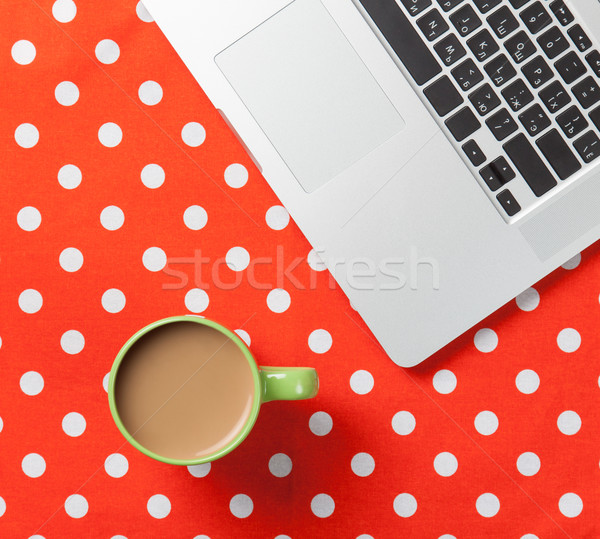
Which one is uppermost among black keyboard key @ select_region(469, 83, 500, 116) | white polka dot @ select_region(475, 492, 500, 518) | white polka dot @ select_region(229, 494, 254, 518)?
black keyboard key @ select_region(469, 83, 500, 116)

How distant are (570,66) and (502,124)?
0.08m

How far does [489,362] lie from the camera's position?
1.97 feet

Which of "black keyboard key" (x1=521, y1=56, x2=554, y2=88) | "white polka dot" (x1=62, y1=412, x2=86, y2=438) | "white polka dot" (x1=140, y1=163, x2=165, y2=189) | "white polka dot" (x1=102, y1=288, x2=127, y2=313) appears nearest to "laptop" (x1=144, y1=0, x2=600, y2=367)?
Result: "black keyboard key" (x1=521, y1=56, x2=554, y2=88)

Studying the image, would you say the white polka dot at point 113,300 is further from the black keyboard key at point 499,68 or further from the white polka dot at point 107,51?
the black keyboard key at point 499,68

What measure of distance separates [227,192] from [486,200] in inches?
10.3

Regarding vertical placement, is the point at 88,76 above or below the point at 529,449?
above

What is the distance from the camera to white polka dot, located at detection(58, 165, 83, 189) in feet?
1.95

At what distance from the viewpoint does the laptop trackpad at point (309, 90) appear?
0.53 m

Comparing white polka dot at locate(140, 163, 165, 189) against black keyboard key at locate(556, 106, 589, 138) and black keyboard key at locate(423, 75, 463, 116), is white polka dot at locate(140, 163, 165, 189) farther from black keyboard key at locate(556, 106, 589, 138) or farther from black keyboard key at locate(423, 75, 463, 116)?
black keyboard key at locate(556, 106, 589, 138)

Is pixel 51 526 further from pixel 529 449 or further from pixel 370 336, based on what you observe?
pixel 529 449

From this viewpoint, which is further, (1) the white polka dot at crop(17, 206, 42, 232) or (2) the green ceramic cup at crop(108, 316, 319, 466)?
(1) the white polka dot at crop(17, 206, 42, 232)

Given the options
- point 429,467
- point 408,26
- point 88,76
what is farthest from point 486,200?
point 88,76

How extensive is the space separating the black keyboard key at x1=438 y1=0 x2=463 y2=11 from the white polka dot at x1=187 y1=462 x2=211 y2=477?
1.69 ft

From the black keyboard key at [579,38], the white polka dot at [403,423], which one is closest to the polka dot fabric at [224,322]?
the white polka dot at [403,423]
